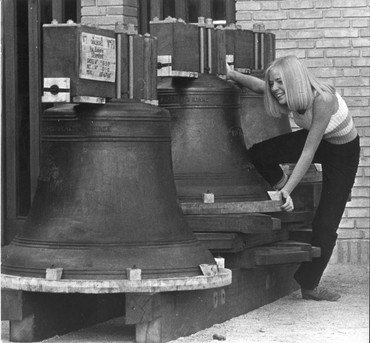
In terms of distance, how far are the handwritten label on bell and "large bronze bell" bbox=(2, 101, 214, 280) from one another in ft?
0.60

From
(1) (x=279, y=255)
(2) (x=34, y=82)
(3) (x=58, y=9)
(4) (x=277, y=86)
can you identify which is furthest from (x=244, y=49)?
(2) (x=34, y=82)

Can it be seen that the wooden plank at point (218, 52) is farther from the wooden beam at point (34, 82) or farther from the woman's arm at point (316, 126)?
the wooden beam at point (34, 82)

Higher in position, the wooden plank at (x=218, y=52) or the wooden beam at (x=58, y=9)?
the wooden beam at (x=58, y=9)

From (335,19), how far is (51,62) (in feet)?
13.1

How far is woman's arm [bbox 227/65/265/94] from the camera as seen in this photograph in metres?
8.19

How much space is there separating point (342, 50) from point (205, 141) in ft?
8.59

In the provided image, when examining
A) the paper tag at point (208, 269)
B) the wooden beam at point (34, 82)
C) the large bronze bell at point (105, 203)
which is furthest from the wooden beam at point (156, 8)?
the paper tag at point (208, 269)

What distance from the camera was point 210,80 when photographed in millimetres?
7891

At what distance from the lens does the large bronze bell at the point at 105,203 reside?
6590 millimetres

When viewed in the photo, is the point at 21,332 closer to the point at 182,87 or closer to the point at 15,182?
the point at 182,87

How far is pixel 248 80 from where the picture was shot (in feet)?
26.9

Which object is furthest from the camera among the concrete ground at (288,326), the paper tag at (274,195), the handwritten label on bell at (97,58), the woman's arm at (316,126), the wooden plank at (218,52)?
the wooden plank at (218,52)

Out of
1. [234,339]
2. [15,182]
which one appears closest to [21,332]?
[234,339]

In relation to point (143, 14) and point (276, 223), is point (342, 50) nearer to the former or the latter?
point (143, 14)
